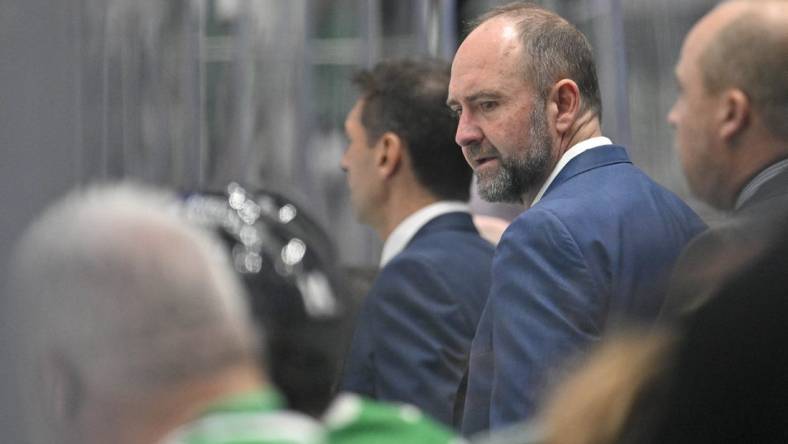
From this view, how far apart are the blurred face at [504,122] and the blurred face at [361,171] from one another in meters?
0.70

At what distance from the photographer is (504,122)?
114 inches

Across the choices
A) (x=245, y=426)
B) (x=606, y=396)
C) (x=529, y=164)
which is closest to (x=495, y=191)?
(x=529, y=164)

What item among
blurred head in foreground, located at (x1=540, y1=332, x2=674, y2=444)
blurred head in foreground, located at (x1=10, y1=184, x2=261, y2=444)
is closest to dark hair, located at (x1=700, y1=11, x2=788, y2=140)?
blurred head in foreground, located at (x1=540, y1=332, x2=674, y2=444)

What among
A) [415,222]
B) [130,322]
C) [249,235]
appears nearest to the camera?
[130,322]

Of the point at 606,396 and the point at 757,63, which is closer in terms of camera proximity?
the point at 606,396

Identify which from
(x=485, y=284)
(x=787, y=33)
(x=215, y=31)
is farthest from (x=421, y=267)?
(x=215, y=31)

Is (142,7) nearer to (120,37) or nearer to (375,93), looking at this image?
(120,37)

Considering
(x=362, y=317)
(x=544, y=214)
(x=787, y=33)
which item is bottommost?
(x=362, y=317)

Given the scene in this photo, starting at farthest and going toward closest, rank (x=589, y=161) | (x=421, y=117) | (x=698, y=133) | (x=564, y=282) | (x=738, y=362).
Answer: (x=421, y=117) < (x=589, y=161) < (x=564, y=282) < (x=698, y=133) < (x=738, y=362)

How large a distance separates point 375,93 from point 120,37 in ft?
9.11

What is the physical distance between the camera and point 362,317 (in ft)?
10.5

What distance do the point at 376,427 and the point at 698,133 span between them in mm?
1153

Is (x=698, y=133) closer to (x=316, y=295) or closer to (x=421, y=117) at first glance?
(x=316, y=295)

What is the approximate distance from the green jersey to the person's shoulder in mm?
48
